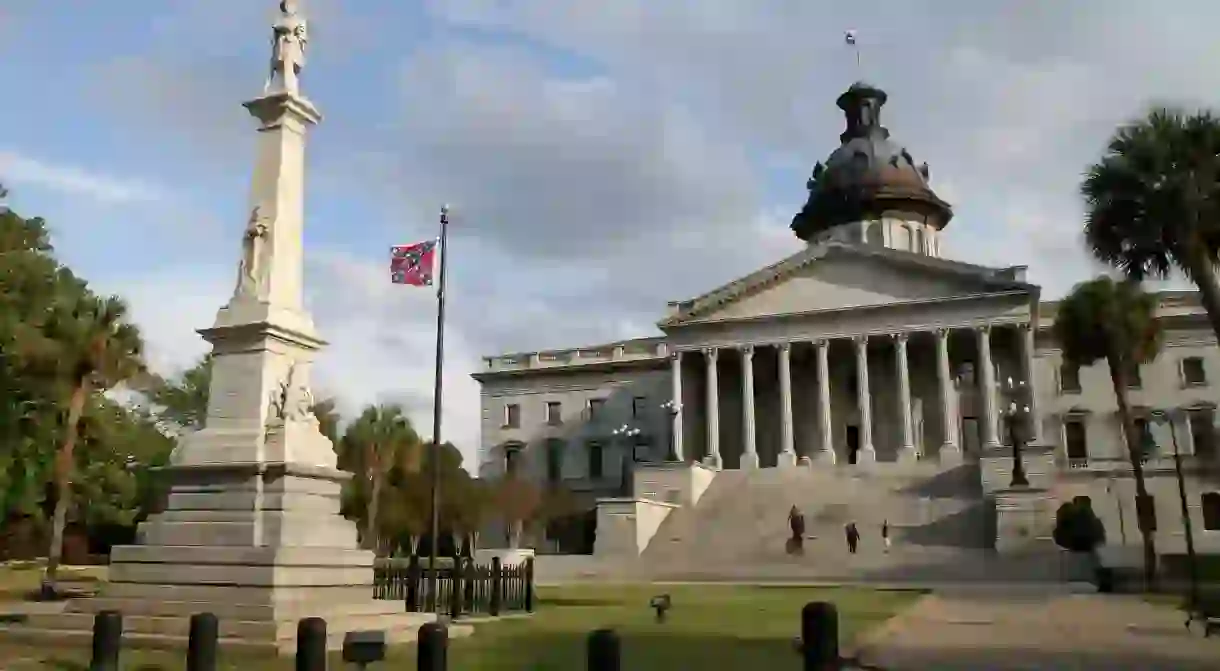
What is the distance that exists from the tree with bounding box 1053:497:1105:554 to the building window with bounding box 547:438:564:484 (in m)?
43.2

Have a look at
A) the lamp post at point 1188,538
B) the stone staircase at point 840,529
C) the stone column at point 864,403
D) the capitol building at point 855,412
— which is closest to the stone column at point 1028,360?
the capitol building at point 855,412

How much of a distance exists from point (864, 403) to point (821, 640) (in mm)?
58095

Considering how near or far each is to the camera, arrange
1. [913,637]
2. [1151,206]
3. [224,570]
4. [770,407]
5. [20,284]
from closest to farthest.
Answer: [224,570], [913,637], [1151,206], [20,284], [770,407]

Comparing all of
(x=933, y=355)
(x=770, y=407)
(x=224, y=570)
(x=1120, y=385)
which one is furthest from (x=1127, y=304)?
(x=224, y=570)

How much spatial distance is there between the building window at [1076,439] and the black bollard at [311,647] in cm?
6483

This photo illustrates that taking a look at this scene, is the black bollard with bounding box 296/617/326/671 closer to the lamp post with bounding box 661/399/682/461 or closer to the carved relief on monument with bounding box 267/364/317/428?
the carved relief on monument with bounding box 267/364/317/428

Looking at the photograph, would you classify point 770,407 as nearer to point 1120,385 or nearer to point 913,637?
point 1120,385

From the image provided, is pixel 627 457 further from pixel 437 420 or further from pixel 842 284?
pixel 437 420

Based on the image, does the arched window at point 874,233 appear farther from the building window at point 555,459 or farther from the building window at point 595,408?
the building window at point 555,459

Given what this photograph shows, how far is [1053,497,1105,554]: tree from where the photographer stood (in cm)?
3856

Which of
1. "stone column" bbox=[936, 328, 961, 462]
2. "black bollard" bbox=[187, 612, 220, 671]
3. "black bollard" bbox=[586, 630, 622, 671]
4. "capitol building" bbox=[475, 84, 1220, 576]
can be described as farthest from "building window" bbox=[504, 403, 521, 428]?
"black bollard" bbox=[586, 630, 622, 671]

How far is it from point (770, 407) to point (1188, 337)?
2566cm

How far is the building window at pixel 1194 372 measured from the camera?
6325cm

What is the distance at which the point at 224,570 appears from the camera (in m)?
14.9
